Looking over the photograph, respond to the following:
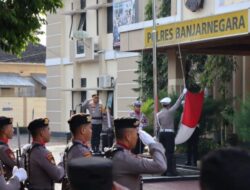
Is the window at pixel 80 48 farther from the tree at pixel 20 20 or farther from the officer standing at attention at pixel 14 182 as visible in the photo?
the officer standing at attention at pixel 14 182

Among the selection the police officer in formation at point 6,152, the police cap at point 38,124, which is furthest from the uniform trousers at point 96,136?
the police cap at point 38,124

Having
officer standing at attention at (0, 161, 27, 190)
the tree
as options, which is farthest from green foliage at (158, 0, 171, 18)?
officer standing at attention at (0, 161, 27, 190)

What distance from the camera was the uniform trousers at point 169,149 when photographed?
1463 centimetres

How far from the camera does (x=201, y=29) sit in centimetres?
1508

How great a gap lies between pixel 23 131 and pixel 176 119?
89.1 ft

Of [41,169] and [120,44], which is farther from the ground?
[120,44]

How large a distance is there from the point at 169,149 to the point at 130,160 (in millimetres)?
9325

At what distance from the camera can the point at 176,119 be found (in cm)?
1658

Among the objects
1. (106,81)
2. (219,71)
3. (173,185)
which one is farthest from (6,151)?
(106,81)

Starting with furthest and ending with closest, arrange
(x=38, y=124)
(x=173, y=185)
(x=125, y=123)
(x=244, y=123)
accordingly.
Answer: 1. (x=244, y=123)
2. (x=173, y=185)
3. (x=38, y=124)
4. (x=125, y=123)

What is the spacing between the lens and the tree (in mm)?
8766

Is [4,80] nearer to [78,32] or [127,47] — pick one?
[78,32]

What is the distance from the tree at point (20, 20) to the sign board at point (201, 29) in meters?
5.59

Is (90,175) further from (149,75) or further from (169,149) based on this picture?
(149,75)
